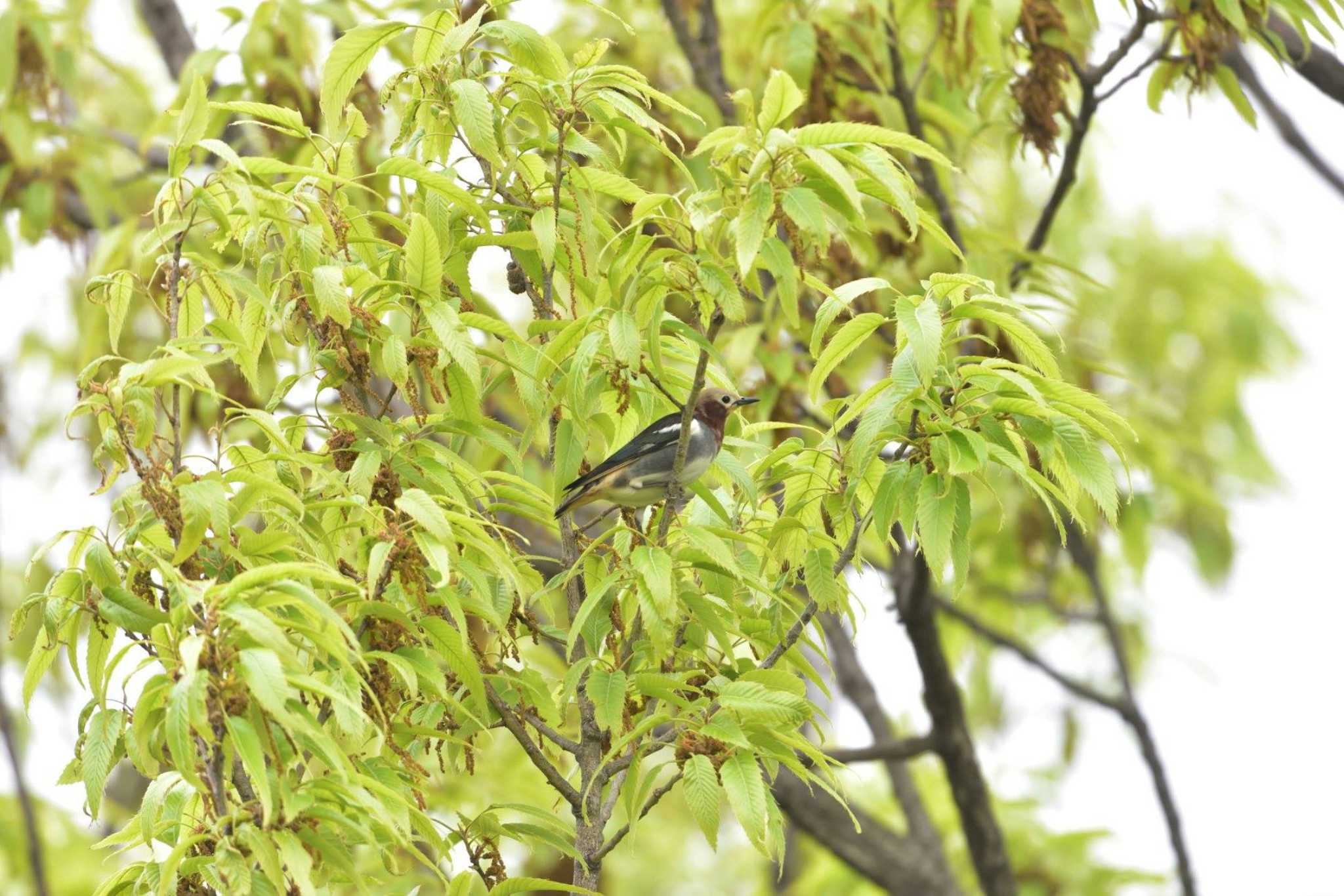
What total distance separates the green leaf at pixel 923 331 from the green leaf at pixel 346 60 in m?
1.40

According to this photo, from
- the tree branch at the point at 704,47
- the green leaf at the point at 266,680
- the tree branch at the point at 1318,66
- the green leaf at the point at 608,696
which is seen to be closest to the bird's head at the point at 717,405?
the green leaf at the point at 608,696

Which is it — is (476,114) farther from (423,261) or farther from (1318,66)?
(1318,66)

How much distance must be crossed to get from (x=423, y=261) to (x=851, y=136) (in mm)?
1029

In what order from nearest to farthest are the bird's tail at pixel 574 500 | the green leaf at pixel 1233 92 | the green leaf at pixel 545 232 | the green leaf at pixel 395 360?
the green leaf at pixel 395 360 → the green leaf at pixel 545 232 → the bird's tail at pixel 574 500 → the green leaf at pixel 1233 92

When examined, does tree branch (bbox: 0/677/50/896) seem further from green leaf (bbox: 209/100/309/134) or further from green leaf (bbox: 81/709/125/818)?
green leaf (bbox: 209/100/309/134)

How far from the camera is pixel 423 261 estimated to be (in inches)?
129

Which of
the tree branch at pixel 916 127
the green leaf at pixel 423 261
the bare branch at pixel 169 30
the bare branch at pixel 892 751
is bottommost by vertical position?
the bare branch at pixel 892 751

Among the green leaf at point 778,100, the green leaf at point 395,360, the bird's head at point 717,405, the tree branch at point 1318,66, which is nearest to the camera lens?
the green leaf at point 778,100

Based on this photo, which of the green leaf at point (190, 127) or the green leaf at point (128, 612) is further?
the green leaf at point (190, 127)

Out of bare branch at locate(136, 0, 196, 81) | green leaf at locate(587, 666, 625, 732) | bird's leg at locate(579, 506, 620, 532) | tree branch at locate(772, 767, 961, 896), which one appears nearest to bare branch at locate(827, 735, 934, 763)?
tree branch at locate(772, 767, 961, 896)

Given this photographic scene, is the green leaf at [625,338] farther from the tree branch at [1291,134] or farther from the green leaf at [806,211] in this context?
the tree branch at [1291,134]

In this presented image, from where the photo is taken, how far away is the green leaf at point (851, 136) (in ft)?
9.41

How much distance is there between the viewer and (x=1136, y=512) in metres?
8.40

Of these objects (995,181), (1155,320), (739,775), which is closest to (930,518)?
(739,775)
